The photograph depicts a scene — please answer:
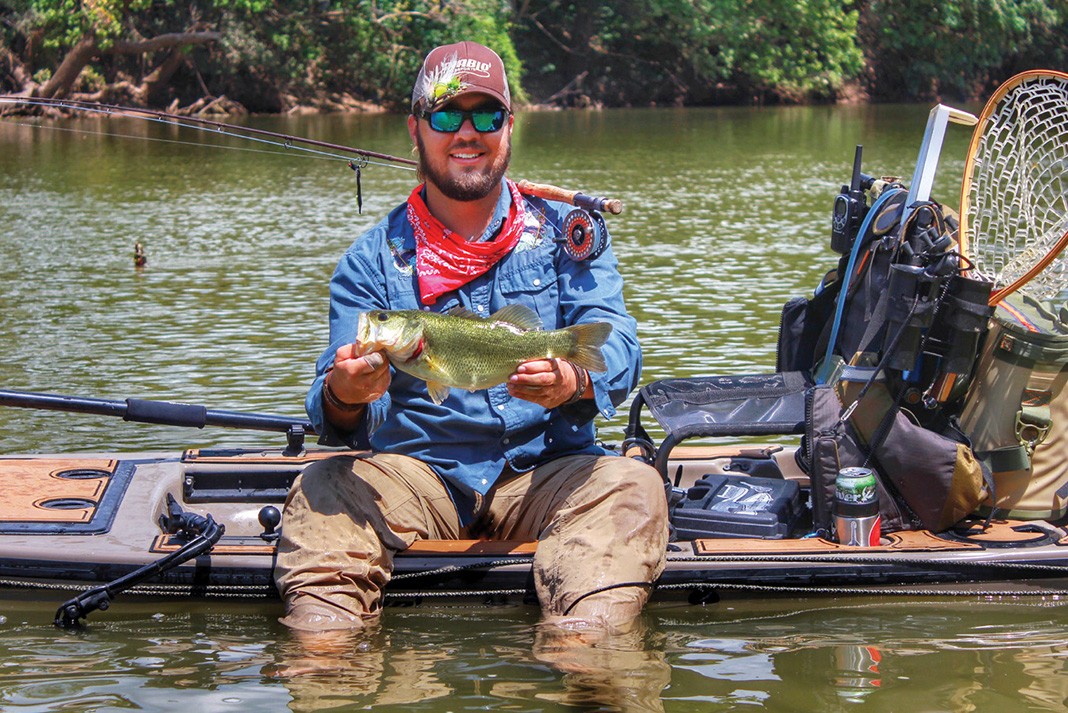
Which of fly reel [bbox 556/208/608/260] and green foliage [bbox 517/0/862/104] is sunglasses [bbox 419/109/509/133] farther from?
green foliage [bbox 517/0/862/104]

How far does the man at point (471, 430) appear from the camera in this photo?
4.21 metres

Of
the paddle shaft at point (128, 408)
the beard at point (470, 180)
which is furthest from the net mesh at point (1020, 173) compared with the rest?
the paddle shaft at point (128, 408)

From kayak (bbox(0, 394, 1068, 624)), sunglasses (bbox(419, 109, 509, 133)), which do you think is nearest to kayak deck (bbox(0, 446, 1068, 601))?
kayak (bbox(0, 394, 1068, 624))

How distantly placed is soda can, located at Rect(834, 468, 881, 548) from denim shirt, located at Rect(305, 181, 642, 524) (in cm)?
89

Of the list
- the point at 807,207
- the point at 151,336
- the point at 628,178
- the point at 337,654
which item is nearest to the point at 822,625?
the point at 337,654

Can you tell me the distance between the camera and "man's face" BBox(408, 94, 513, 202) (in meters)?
4.39

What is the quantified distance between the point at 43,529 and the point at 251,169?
18943mm

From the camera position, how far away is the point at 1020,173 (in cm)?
531

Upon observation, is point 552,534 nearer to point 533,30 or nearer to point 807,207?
point 807,207

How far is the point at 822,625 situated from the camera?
4.68 m

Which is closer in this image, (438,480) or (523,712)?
(523,712)

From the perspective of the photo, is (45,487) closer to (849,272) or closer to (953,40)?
(849,272)

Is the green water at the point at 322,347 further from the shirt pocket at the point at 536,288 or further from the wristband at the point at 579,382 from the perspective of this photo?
the shirt pocket at the point at 536,288

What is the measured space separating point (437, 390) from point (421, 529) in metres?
0.73
